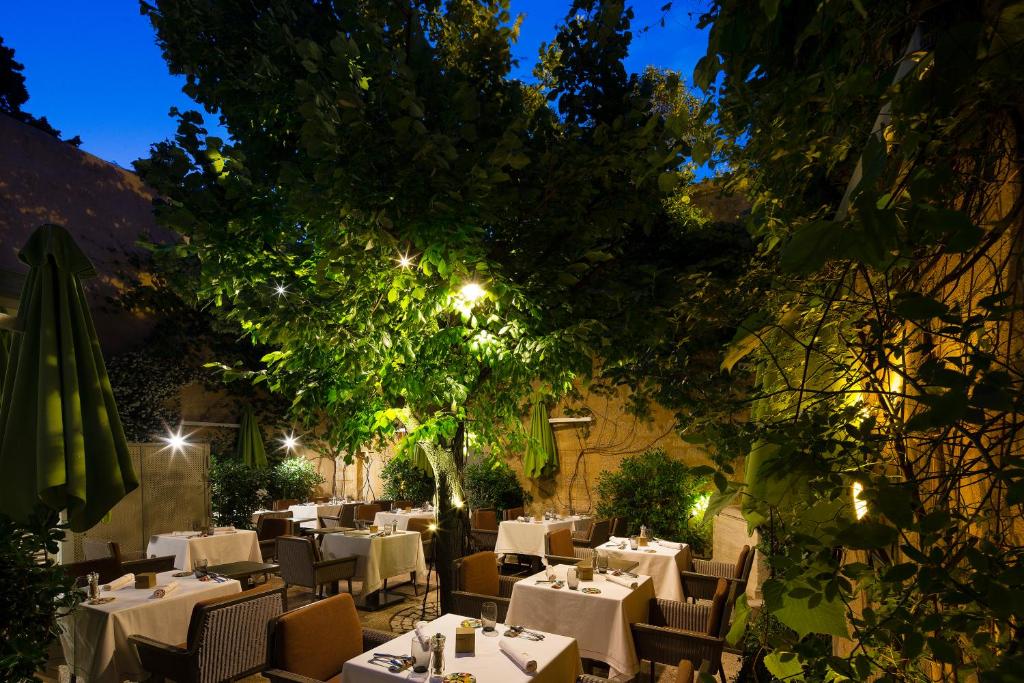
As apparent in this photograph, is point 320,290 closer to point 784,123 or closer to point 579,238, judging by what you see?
point 579,238

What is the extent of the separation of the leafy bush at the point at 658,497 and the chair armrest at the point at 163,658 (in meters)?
6.59

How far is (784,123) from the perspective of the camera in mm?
1372

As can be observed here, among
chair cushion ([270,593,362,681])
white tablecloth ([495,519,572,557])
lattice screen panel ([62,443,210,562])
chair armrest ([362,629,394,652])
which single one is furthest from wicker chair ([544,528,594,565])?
lattice screen panel ([62,443,210,562])

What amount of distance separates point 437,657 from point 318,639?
0.91 m

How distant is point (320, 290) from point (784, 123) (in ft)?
10.4

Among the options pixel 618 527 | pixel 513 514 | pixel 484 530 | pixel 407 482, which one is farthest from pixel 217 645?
pixel 407 482

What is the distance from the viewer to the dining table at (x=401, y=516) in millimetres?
9348

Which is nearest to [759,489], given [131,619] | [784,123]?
[784,123]

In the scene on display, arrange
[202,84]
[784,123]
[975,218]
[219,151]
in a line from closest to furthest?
[975,218], [784,123], [219,151], [202,84]

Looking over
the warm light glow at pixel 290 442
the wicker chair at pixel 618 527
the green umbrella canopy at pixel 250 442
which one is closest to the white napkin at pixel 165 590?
the wicker chair at pixel 618 527

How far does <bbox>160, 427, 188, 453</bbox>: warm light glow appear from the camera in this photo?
31.5 feet

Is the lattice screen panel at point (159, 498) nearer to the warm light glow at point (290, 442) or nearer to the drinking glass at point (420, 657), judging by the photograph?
the warm light glow at point (290, 442)

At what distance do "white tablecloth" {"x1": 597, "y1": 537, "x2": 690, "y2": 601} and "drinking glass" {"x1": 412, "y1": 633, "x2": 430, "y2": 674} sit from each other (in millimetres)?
3187

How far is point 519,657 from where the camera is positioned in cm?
332
